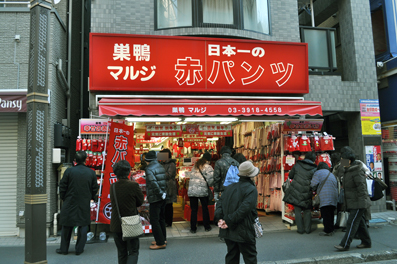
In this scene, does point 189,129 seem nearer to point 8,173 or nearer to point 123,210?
point 123,210

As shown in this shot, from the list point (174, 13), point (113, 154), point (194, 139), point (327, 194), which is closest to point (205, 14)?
point (174, 13)

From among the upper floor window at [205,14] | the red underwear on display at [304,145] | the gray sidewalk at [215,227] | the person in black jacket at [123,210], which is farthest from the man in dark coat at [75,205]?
the red underwear on display at [304,145]

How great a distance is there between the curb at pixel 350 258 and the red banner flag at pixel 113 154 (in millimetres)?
3737

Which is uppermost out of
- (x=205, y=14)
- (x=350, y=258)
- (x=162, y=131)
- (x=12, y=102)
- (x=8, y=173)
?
(x=205, y=14)

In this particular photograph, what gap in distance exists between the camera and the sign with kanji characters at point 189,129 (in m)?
9.13

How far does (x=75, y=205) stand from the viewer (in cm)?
633

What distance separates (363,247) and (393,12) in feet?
29.3

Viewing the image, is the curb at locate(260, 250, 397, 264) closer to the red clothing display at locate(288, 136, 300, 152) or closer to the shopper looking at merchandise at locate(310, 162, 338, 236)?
the shopper looking at merchandise at locate(310, 162, 338, 236)

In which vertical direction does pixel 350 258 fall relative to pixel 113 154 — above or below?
below

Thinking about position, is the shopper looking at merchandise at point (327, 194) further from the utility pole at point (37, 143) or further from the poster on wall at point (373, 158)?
the utility pole at point (37, 143)

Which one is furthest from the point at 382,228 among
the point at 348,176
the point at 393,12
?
the point at 393,12

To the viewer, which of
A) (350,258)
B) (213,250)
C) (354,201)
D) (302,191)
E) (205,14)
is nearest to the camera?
(350,258)

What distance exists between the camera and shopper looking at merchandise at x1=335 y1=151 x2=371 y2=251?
6109 mm

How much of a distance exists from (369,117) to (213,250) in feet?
23.2
